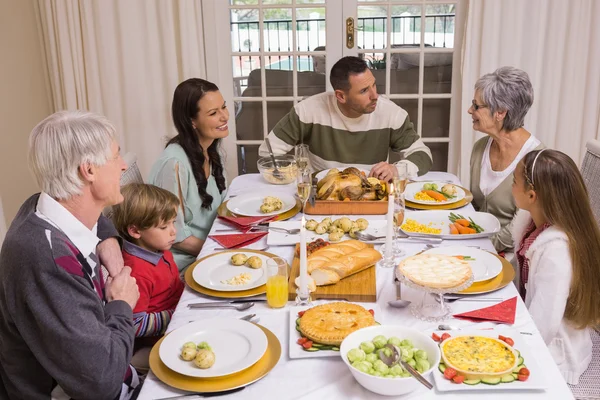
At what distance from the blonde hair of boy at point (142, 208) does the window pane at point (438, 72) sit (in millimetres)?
2595

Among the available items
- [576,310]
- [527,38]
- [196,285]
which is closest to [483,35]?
[527,38]

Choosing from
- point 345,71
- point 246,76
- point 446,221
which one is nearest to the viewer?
point 446,221

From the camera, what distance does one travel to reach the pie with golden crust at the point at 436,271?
5.16 ft

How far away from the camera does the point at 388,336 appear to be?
1.44 m

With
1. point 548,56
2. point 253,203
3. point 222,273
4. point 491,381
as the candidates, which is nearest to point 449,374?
point 491,381

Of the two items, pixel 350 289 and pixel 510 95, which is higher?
pixel 510 95

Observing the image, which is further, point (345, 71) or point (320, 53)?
point (320, 53)

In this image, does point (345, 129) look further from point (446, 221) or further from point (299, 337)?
point (299, 337)

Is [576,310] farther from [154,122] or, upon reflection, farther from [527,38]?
[154,122]

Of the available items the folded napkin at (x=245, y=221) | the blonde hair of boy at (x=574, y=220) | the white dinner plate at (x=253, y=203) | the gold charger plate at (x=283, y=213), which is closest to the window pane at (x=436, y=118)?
the white dinner plate at (x=253, y=203)

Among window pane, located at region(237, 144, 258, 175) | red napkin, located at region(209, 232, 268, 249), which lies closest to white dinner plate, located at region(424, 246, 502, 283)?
red napkin, located at region(209, 232, 268, 249)

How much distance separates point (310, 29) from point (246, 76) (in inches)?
21.1

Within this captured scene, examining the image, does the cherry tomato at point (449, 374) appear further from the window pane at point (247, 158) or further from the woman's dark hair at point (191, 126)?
the window pane at point (247, 158)

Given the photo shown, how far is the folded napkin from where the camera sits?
2297 millimetres
